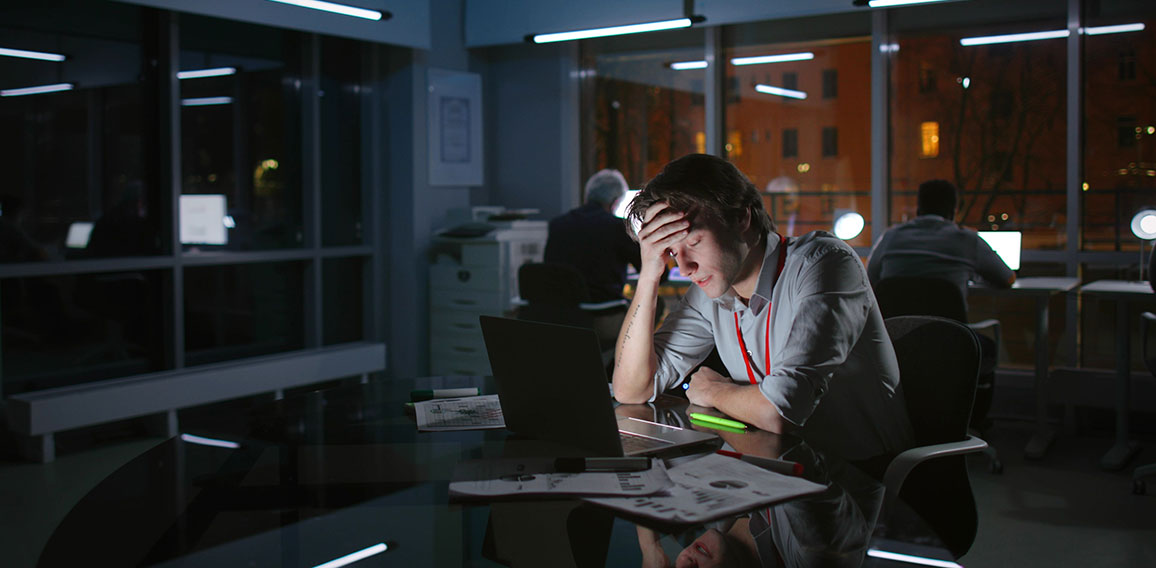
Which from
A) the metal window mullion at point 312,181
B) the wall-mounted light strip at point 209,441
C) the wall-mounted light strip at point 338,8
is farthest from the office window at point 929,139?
the wall-mounted light strip at point 209,441

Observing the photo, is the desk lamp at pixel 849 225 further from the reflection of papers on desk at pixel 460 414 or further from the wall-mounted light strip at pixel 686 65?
the reflection of papers on desk at pixel 460 414

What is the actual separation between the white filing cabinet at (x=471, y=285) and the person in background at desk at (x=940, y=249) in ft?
7.31

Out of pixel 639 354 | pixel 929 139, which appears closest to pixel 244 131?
pixel 929 139

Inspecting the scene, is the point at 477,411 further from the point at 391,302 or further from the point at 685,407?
the point at 391,302

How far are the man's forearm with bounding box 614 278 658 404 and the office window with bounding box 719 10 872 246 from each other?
4010 mm

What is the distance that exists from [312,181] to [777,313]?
4496 mm

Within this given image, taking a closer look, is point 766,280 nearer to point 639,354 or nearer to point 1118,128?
point 639,354

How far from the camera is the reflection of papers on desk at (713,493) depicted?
126 cm

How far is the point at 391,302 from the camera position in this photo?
625 centimetres

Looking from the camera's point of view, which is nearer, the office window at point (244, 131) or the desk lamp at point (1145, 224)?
the desk lamp at point (1145, 224)

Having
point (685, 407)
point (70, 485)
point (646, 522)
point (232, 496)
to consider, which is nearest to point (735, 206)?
point (685, 407)

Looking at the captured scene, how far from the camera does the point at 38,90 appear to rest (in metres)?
4.63

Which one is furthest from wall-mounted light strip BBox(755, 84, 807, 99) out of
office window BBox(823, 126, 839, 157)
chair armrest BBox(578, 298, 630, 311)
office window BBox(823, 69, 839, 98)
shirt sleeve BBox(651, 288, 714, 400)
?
shirt sleeve BBox(651, 288, 714, 400)

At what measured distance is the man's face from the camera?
1.92m
